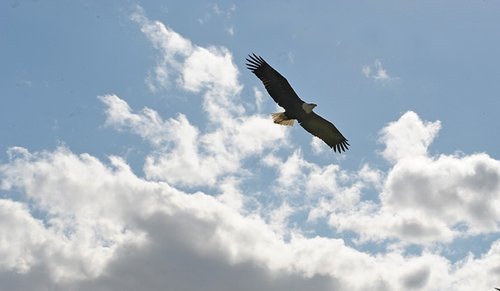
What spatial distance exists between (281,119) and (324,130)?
6.51ft

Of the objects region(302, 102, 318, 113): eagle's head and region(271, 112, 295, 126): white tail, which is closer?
region(302, 102, 318, 113): eagle's head

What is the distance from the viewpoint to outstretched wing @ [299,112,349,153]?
105 feet

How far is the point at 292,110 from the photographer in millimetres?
31656

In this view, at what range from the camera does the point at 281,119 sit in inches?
1265

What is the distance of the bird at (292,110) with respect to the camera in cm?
3031

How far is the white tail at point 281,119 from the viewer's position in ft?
105

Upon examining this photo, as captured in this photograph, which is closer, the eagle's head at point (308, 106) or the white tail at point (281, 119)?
the eagle's head at point (308, 106)

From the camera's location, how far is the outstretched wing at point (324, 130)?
31994 millimetres

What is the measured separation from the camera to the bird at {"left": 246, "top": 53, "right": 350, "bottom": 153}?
30.3 metres

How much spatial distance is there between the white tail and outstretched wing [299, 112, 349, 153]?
1.50 ft

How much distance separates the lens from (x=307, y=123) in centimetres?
3228

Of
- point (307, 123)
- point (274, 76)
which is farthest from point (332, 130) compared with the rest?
point (274, 76)

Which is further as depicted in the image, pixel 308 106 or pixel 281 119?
pixel 281 119

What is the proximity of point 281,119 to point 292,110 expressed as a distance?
2.38ft
